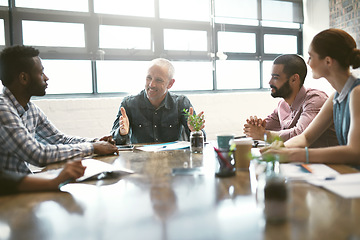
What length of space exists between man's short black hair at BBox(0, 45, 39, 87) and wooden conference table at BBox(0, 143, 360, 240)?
3.05 feet

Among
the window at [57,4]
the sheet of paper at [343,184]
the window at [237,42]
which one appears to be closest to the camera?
the sheet of paper at [343,184]

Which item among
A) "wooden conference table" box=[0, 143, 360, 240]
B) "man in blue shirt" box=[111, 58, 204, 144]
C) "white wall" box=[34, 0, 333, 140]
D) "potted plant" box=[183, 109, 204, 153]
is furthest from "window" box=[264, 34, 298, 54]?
"wooden conference table" box=[0, 143, 360, 240]

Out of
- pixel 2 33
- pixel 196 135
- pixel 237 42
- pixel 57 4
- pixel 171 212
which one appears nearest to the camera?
pixel 171 212

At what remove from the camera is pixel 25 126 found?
5.45 ft

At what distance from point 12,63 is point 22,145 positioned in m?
0.56

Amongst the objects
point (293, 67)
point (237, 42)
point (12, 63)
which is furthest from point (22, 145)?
point (237, 42)

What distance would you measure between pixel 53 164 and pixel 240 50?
12.2 ft

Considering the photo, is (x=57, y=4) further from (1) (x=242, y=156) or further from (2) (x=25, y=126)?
(1) (x=242, y=156)

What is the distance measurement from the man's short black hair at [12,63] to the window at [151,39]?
206 centimetres

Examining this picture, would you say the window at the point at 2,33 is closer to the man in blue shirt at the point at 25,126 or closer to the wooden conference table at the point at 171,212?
the man in blue shirt at the point at 25,126

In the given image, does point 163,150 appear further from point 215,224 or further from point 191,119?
point 215,224

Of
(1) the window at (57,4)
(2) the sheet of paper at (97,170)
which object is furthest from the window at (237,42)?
(2) the sheet of paper at (97,170)

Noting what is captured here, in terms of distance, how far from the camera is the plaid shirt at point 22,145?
1.41m

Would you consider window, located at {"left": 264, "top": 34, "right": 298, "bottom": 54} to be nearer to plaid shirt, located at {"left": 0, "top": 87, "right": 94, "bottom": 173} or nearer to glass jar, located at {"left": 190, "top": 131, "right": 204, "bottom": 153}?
glass jar, located at {"left": 190, "top": 131, "right": 204, "bottom": 153}
